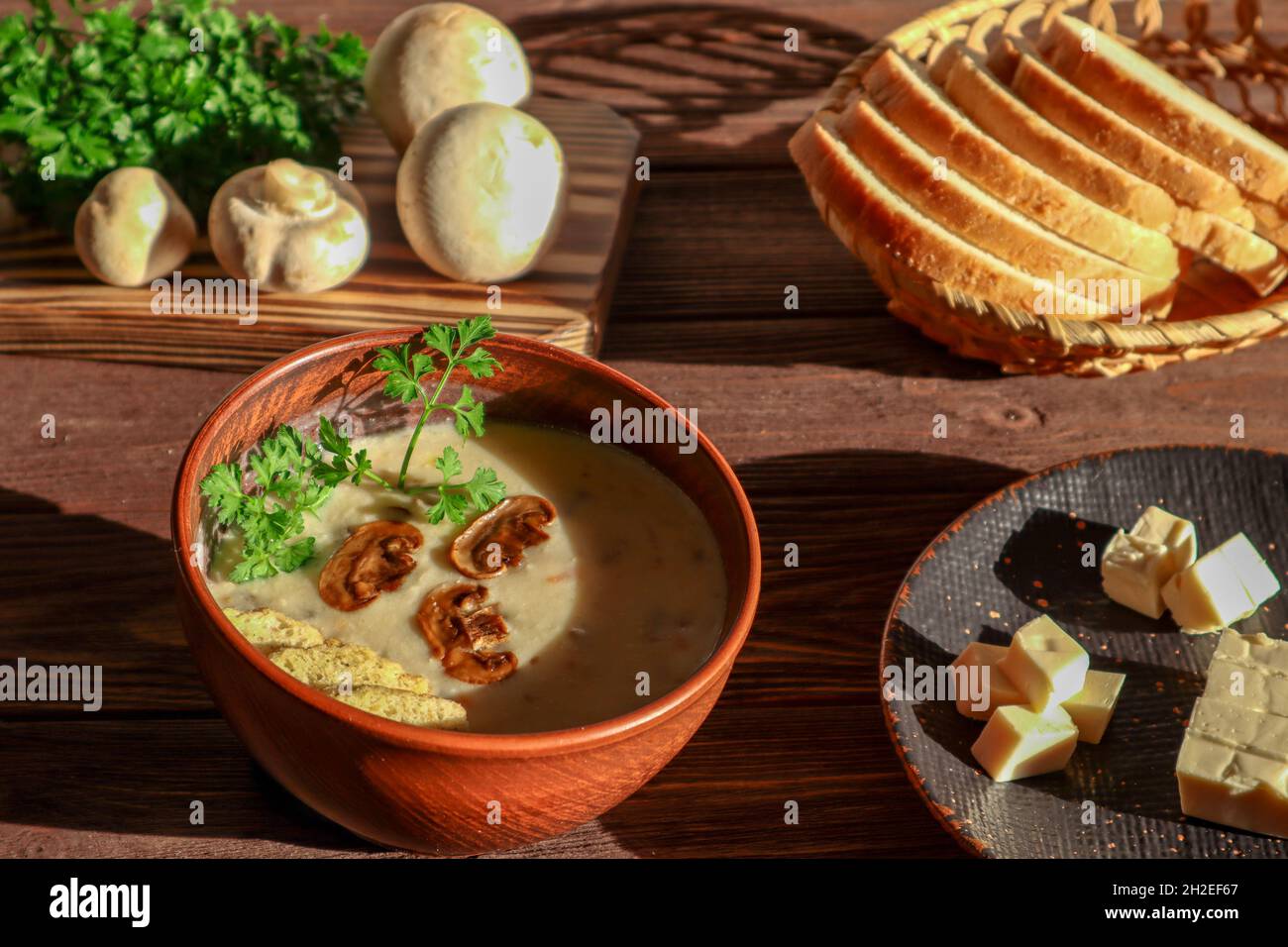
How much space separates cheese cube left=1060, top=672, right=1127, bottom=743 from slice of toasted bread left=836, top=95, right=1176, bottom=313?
0.60 meters

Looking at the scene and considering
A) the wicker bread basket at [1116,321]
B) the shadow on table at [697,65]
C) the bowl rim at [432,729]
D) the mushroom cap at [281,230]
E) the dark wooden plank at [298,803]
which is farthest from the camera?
the shadow on table at [697,65]

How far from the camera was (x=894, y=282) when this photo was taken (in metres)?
1.74

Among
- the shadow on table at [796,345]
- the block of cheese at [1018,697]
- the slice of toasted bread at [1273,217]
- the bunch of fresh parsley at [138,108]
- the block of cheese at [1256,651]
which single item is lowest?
the block of cheese at [1018,697]

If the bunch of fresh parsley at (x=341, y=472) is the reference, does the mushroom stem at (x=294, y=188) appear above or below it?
above

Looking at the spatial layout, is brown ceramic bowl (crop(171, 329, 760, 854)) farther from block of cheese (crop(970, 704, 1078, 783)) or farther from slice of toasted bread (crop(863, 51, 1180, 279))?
slice of toasted bread (crop(863, 51, 1180, 279))

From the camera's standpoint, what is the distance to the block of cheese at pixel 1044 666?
4.37 feet

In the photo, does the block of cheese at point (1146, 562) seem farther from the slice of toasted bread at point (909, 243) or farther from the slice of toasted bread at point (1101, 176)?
the slice of toasted bread at point (1101, 176)

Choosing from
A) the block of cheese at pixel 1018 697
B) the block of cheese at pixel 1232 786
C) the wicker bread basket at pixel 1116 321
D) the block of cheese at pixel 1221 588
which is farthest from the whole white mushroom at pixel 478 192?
the block of cheese at pixel 1232 786

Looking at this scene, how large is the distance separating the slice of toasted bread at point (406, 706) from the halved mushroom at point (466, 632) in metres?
0.04

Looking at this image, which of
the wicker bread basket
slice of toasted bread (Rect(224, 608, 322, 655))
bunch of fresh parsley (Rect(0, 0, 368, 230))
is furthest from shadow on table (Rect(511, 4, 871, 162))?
slice of toasted bread (Rect(224, 608, 322, 655))

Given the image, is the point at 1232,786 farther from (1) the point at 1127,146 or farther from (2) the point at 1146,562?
(1) the point at 1127,146

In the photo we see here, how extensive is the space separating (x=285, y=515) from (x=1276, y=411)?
4.36 feet

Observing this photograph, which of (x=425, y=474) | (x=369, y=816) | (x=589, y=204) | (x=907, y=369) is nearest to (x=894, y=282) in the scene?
(x=907, y=369)

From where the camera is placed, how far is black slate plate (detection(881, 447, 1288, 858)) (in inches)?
50.9
